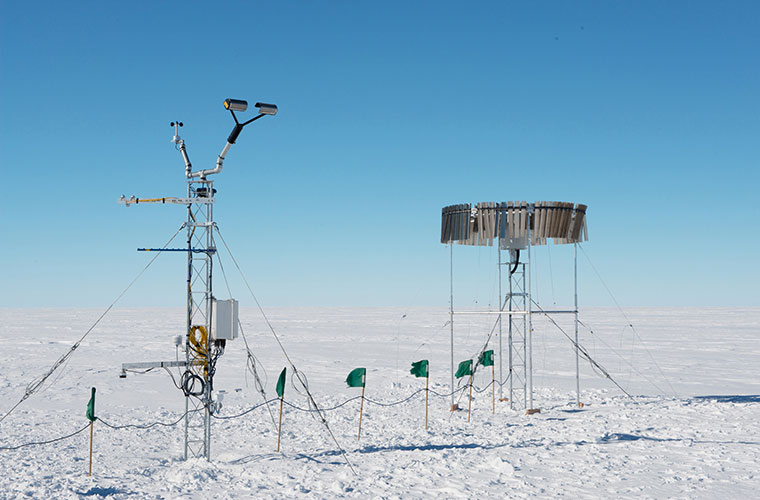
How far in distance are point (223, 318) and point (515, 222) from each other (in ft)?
32.9

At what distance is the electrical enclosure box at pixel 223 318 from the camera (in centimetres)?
1404

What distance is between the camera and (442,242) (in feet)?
72.4

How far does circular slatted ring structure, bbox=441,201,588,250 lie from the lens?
20125mm

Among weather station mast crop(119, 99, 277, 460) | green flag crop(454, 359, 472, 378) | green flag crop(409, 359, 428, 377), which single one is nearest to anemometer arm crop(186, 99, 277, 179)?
weather station mast crop(119, 99, 277, 460)

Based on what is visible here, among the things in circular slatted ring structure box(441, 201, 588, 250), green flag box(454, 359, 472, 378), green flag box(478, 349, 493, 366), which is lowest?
green flag box(454, 359, 472, 378)

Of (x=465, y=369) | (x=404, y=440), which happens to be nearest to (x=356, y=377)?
(x=404, y=440)

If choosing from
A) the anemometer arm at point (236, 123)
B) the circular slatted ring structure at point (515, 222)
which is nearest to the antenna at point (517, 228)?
the circular slatted ring structure at point (515, 222)

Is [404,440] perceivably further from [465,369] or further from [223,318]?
[223,318]

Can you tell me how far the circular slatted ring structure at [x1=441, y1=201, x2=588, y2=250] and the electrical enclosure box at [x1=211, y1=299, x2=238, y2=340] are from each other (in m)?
9.10

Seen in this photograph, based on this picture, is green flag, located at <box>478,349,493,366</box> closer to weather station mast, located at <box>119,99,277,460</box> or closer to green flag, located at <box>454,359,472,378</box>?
green flag, located at <box>454,359,472,378</box>

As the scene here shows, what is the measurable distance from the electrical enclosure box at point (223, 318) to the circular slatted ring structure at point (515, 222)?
29.8 feet

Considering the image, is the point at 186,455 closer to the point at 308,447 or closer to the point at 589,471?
the point at 308,447

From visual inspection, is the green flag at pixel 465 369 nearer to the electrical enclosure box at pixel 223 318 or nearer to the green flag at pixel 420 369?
the green flag at pixel 420 369

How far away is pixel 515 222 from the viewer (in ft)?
66.4
